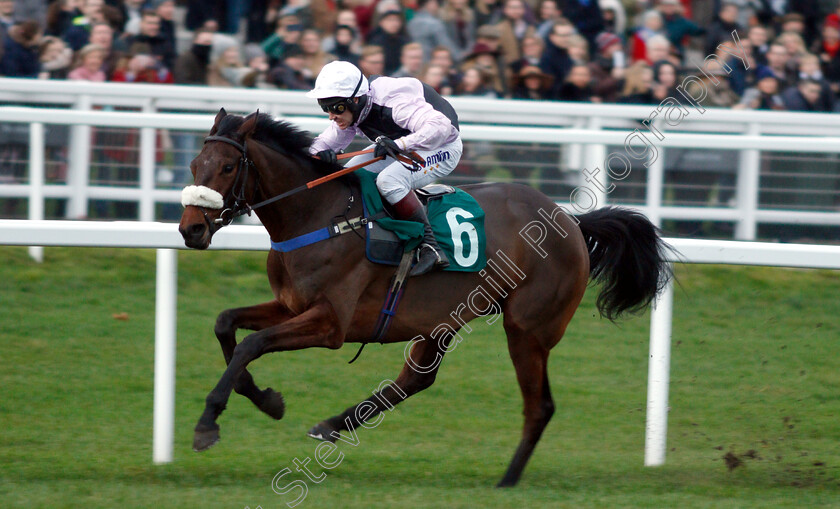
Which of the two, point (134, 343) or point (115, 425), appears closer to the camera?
point (115, 425)

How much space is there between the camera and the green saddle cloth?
417cm

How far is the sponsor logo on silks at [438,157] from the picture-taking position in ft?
14.2

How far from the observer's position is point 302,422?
197 inches

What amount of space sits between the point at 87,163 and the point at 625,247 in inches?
123

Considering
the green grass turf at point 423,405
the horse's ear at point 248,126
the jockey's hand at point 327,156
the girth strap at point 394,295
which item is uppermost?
the horse's ear at point 248,126

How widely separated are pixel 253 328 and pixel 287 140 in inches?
29.1

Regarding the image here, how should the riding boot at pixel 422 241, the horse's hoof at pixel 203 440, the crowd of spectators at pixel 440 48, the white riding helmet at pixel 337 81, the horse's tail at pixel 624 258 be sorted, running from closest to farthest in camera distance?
the horse's hoof at pixel 203 440
the white riding helmet at pixel 337 81
the riding boot at pixel 422 241
the horse's tail at pixel 624 258
the crowd of spectators at pixel 440 48

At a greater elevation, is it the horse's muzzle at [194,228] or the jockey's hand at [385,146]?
the jockey's hand at [385,146]

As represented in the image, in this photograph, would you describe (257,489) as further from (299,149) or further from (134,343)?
(134,343)

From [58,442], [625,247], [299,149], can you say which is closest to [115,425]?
[58,442]

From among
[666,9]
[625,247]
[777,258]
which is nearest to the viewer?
[777,258]

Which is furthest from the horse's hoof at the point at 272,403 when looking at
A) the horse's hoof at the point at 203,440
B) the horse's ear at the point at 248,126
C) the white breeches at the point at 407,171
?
the horse's ear at the point at 248,126

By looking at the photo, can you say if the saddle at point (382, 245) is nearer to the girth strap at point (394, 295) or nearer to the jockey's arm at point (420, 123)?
the girth strap at point (394, 295)

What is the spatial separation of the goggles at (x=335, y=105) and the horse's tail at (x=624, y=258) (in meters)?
1.32
